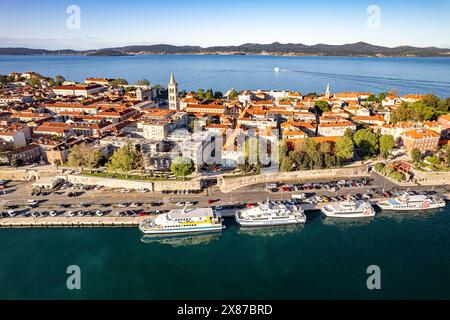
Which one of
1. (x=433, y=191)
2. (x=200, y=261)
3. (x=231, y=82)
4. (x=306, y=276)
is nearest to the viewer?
(x=306, y=276)

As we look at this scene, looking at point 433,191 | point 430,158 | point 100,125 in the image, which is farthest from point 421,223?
point 100,125

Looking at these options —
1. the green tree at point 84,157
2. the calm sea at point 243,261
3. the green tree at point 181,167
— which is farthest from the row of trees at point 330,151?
the green tree at point 84,157

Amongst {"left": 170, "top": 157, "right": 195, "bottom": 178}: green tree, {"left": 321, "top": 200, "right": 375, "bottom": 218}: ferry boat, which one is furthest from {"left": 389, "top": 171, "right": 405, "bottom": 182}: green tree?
{"left": 170, "top": 157, "right": 195, "bottom": 178}: green tree

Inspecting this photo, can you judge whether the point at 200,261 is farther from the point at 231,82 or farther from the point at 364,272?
the point at 231,82

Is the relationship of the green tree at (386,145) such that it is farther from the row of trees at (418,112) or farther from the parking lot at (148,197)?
the row of trees at (418,112)

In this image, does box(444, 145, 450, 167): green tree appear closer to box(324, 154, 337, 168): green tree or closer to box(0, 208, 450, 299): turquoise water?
box(0, 208, 450, 299): turquoise water

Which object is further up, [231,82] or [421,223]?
[231,82]
